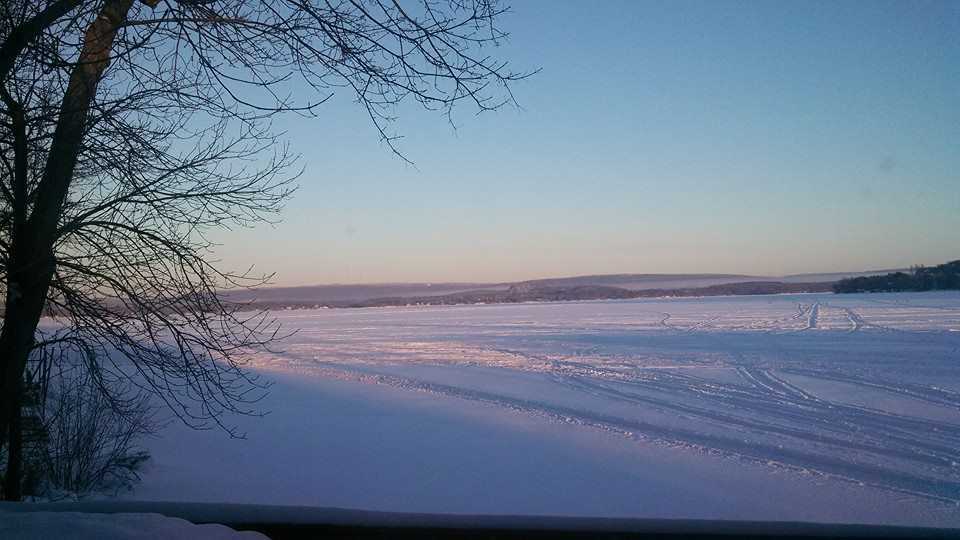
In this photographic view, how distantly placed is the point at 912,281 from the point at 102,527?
2534 inches

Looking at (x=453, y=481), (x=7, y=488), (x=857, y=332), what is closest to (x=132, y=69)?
(x=7, y=488)

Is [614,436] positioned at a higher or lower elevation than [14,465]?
lower

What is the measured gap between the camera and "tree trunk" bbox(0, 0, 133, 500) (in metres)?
5.35

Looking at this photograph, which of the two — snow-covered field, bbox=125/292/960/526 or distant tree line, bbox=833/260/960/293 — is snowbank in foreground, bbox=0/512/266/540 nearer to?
snow-covered field, bbox=125/292/960/526

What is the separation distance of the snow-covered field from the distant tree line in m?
39.1

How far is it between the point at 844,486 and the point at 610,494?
95.5 inches

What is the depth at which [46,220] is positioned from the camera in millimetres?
5691

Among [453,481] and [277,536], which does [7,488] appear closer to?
[453,481]

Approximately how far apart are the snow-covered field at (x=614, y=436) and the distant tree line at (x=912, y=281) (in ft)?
128

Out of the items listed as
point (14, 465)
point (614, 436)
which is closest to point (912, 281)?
point (614, 436)

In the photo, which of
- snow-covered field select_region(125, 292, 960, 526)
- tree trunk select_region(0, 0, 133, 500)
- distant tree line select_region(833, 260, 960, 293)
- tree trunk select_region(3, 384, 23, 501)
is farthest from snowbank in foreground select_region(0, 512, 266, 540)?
distant tree line select_region(833, 260, 960, 293)

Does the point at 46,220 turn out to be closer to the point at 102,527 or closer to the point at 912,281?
the point at 102,527

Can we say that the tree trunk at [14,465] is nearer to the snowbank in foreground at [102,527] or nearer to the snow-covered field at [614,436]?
the snow-covered field at [614,436]

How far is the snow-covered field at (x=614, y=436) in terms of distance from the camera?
7.67 meters
